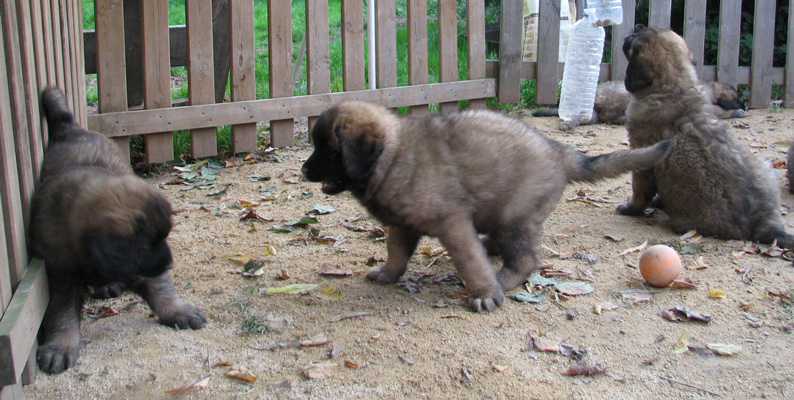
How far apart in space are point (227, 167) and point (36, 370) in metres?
3.78

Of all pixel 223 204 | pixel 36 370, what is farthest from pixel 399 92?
pixel 36 370

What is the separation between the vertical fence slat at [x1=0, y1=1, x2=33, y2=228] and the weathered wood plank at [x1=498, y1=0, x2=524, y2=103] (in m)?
6.18

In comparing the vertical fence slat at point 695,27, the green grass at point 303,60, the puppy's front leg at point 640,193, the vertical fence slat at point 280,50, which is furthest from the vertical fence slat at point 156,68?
the vertical fence slat at point 695,27

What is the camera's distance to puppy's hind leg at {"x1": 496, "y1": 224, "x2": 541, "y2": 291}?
4.12 metres

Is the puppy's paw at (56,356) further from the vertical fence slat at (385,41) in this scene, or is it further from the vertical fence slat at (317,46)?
the vertical fence slat at (385,41)

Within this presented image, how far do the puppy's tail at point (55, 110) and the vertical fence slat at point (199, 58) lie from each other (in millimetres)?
2561

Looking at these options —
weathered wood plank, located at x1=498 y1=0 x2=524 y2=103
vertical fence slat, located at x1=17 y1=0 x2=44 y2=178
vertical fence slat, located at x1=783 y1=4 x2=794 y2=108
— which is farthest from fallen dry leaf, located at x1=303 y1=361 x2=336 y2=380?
vertical fence slat, located at x1=783 y1=4 x2=794 y2=108

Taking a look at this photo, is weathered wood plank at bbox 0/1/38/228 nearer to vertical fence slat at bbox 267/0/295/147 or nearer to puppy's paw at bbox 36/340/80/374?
puppy's paw at bbox 36/340/80/374

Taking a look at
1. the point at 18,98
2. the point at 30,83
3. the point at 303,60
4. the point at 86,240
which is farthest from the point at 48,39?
the point at 303,60

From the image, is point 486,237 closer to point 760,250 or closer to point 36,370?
point 760,250

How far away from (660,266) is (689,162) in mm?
1334

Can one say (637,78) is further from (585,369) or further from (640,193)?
(585,369)

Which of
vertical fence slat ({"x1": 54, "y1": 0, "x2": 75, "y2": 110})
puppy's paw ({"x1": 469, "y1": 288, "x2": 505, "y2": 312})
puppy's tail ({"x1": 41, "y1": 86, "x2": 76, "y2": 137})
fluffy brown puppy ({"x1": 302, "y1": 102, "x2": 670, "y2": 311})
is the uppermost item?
vertical fence slat ({"x1": 54, "y1": 0, "x2": 75, "y2": 110})

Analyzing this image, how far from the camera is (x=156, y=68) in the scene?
6324mm
